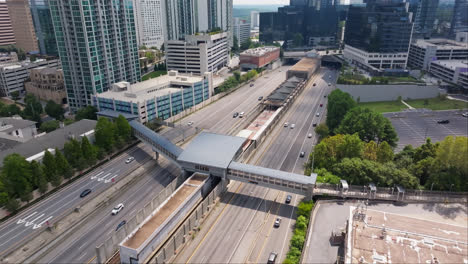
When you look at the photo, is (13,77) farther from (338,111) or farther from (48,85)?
(338,111)

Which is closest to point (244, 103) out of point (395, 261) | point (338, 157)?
point (338, 157)

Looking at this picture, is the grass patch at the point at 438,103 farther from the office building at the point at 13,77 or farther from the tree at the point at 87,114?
the office building at the point at 13,77

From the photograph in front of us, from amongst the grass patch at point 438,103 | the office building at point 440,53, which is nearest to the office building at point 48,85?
the grass patch at point 438,103

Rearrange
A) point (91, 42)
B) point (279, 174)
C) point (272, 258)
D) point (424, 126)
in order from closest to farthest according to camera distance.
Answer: point (272, 258)
point (279, 174)
point (424, 126)
point (91, 42)

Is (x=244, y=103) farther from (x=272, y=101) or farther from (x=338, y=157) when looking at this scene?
(x=338, y=157)

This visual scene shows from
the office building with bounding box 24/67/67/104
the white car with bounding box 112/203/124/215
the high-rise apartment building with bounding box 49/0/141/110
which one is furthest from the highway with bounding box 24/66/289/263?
the office building with bounding box 24/67/67/104

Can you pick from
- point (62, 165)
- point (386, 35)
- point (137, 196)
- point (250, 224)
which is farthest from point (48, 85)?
point (386, 35)
